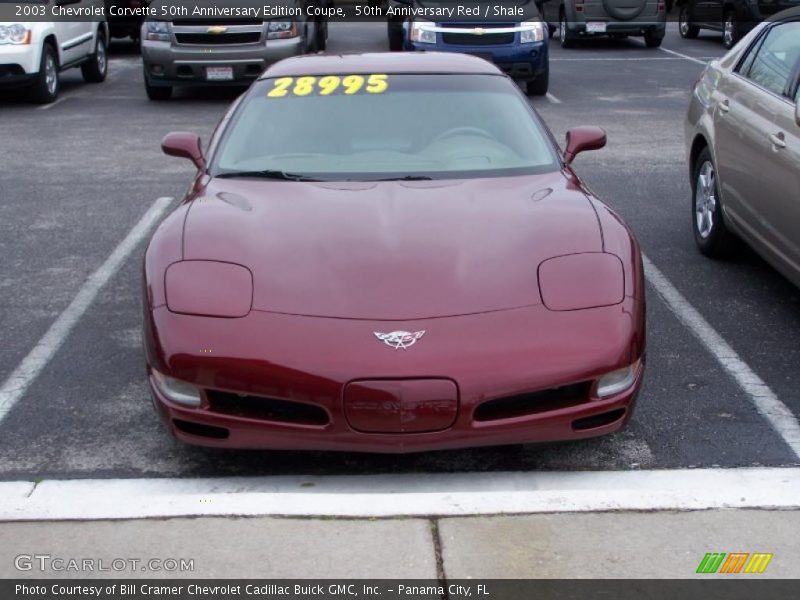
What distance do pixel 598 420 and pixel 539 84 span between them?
11.1 m

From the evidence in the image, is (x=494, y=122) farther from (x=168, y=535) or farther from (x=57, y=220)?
(x=57, y=220)

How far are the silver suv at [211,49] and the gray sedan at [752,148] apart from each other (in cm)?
767

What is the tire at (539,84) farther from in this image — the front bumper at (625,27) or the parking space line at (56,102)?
the front bumper at (625,27)

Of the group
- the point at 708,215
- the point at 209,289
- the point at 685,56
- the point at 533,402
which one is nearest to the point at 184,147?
the point at 209,289

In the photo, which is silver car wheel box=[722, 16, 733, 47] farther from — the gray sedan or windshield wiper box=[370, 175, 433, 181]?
windshield wiper box=[370, 175, 433, 181]

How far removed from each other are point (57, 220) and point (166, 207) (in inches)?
30.8

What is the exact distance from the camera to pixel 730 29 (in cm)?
2072

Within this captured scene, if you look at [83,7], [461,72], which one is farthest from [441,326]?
[83,7]

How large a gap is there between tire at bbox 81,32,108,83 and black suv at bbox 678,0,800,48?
10.6 metres

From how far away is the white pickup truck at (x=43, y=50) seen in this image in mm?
13555

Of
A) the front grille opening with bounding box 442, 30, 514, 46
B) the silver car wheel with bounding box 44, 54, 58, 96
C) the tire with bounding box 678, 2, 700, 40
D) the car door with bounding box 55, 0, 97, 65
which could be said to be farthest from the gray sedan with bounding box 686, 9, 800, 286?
the tire with bounding box 678, 2, 700, 40

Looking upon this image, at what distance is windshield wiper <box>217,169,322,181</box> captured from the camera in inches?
204

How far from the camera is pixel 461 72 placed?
5.88m

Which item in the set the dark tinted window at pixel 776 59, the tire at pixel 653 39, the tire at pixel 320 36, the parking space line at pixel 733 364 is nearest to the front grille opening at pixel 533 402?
the parking space line at pixel 733 364
